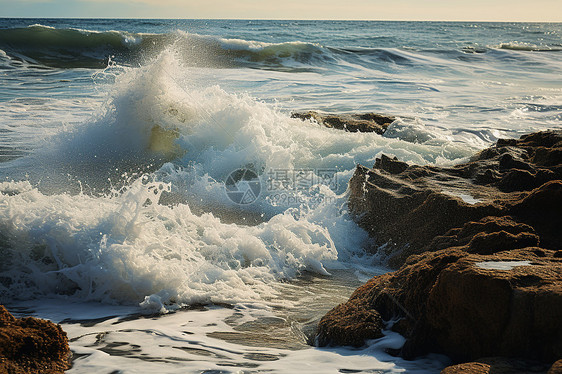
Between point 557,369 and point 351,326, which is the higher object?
point 557,369

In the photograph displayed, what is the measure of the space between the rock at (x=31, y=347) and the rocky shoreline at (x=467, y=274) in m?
1.31

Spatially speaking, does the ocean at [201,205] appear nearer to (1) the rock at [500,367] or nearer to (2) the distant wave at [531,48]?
(1) the rock at [500,367]

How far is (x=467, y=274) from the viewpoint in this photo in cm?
225

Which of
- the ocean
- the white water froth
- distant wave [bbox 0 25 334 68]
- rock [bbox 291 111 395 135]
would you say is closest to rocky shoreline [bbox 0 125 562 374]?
the ocean

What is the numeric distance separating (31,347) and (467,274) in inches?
75.9

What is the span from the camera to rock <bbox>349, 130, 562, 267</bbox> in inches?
142

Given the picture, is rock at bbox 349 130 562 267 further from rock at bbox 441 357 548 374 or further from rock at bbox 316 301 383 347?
rock at bbox 441 357 548 374

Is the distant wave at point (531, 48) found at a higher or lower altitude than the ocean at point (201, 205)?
higher

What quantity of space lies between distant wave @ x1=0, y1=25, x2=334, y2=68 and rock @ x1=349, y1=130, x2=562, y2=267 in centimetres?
1565

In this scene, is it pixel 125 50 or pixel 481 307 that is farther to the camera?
pixel 125 50

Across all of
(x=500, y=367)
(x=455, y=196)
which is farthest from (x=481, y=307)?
(x=455, y=196)

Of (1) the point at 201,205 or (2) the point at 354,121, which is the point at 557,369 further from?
(2) the point at 354,121

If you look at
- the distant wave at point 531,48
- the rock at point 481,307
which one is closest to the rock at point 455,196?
the rock at point 481,307

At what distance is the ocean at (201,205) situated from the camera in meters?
2.91
